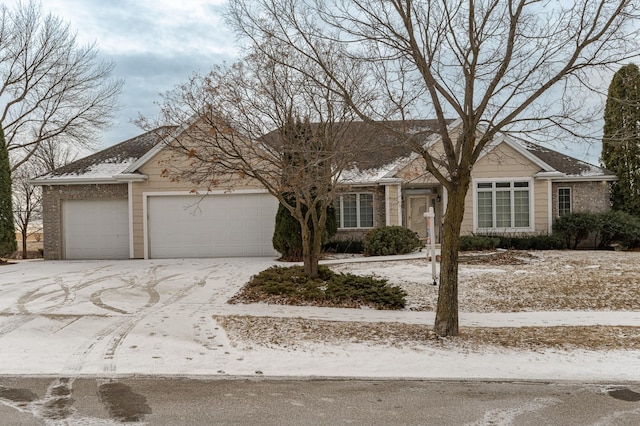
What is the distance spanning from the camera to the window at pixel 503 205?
20141mm

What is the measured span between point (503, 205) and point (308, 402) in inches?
667

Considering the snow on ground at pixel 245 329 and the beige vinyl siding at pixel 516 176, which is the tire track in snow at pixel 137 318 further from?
the beige vinyl siding at pixel 516 176

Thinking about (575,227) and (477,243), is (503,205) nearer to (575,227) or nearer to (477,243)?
(575,227)

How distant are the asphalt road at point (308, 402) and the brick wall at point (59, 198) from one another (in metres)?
14.3

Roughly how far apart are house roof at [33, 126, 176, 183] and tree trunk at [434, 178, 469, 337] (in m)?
12.7

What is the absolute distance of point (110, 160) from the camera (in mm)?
20609

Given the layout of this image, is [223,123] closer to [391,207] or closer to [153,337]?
[153,337]

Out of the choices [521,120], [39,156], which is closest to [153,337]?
[521,120]

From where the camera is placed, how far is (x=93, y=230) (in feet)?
63.5

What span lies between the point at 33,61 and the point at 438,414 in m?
27.9

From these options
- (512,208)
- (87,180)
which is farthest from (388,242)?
(87,180)

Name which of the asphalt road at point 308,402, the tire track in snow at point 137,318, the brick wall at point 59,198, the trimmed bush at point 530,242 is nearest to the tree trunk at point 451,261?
the asphalt road at point 308,402

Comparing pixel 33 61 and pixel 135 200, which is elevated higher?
pixel 33 61

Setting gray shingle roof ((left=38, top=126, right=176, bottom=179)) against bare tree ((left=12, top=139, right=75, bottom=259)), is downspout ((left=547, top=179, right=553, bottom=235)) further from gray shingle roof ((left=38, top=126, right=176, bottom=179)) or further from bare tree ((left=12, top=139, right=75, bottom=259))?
bare tree ((left=12, top=139, right=75, bottom=259))
